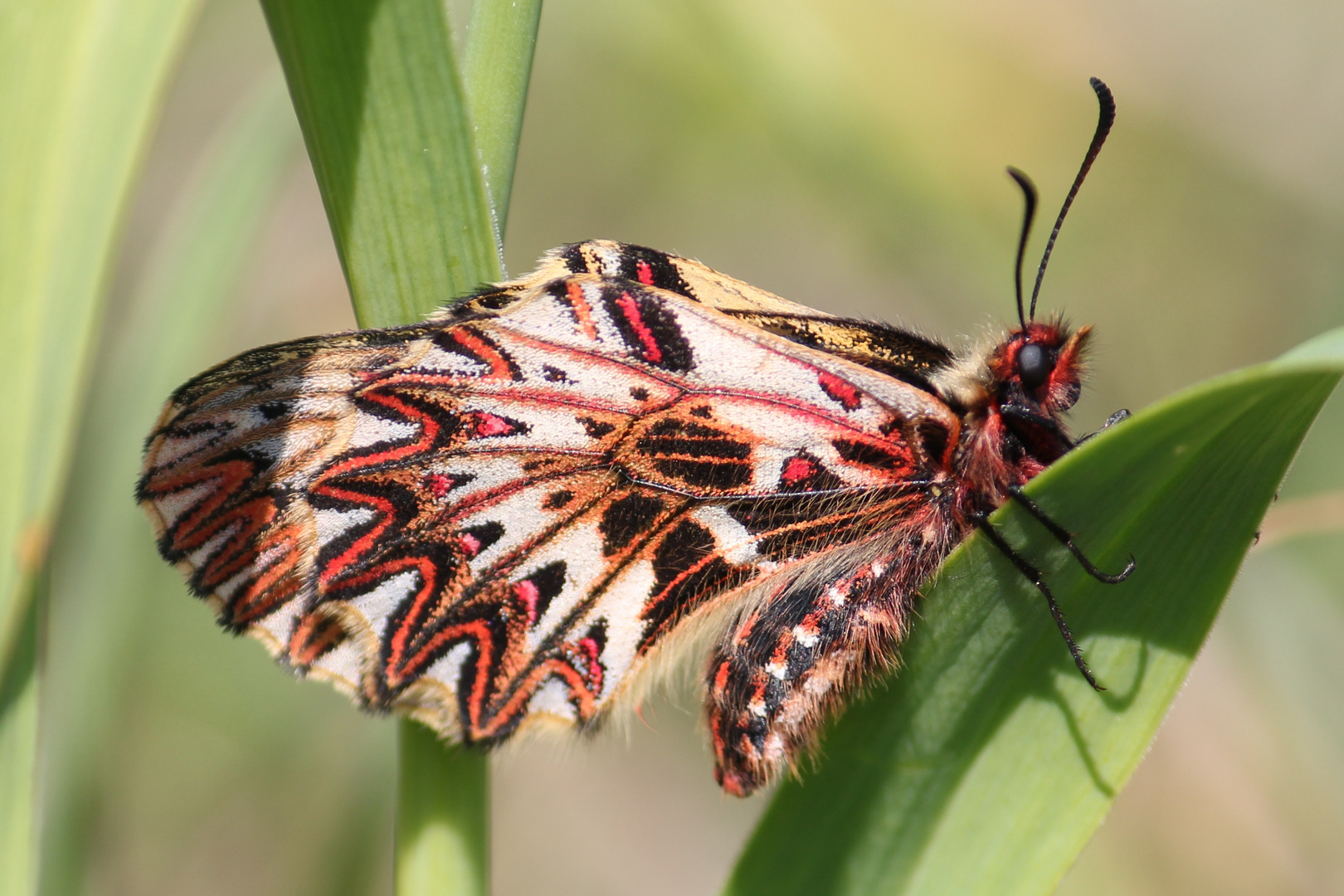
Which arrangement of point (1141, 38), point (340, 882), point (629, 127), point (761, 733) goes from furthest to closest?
point (629, 127) < point (1141, 38) < point (340, 882) < point (761, 733)

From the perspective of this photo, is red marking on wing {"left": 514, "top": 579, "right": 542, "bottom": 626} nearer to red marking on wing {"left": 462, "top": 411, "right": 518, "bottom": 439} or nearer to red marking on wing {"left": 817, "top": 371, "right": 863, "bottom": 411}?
red marking on wing {"left": 462, "top": 411, "right": 518, "bottom": 439}

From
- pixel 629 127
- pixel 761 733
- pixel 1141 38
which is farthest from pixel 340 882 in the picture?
pixel 1141 38

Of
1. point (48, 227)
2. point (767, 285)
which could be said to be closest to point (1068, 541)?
point (48, 227)

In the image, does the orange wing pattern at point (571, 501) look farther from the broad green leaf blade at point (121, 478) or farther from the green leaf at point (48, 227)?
the broad green leaf blade at point (121, 478)

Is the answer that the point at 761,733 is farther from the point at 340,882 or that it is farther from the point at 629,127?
the point at 629,127

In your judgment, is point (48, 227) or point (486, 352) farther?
point (486, 352)

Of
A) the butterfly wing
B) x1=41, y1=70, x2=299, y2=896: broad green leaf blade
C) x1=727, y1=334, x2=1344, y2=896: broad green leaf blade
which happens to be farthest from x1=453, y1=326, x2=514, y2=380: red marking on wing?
x1=41, y1=70, x2=299, y2=896: broad green leaf blade

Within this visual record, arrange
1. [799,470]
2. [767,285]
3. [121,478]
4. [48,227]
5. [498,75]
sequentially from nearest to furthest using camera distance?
[48,227] < [498,75] < [799,470] < [121,478] < [767,285]

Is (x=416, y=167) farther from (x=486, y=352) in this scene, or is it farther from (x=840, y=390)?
(x=840, y=390)
